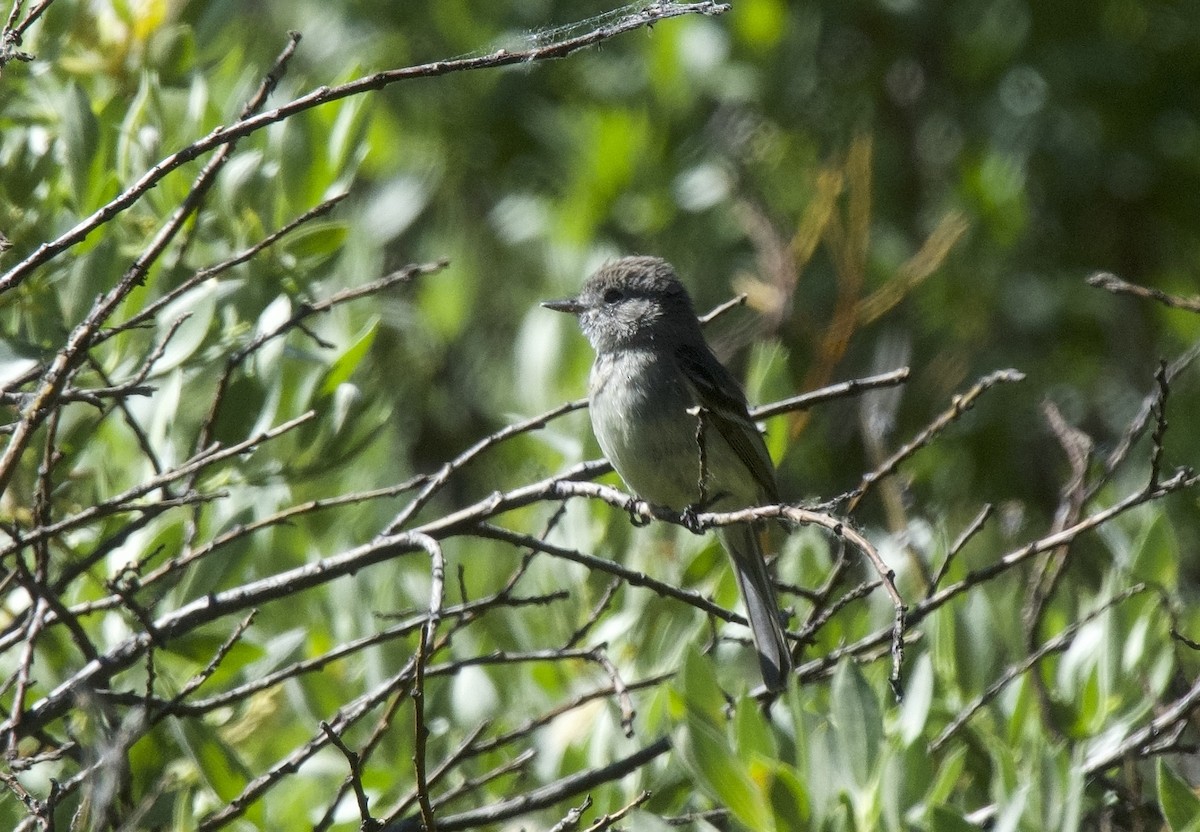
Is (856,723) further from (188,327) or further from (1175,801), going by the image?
(188,327)

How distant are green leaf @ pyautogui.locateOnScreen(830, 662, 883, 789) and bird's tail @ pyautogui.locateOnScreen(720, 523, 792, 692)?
39 centimetres

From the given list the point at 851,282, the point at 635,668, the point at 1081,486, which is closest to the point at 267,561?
the point at 635,668

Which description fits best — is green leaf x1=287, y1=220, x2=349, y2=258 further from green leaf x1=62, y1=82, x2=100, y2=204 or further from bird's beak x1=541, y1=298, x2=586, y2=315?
bird's beak x1=541, y1=298, x2=586, y2=315

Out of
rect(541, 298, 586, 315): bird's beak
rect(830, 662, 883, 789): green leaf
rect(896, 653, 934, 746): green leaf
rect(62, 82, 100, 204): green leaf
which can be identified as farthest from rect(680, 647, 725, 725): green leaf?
rect(541, 298, 586, 315): bird's beak

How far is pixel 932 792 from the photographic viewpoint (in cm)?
283

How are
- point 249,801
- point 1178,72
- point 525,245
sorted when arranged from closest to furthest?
point 249,801
point 525,245
point 1178,72

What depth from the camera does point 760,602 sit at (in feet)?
12.2

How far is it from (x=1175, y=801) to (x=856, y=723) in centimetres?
62

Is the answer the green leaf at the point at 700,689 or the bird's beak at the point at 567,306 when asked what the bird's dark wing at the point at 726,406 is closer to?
the bird's beak at the point at 567,306

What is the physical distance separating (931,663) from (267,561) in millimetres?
1761

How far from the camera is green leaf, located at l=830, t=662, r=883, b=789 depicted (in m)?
2.77

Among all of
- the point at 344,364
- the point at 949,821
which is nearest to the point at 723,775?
the point at 949,821

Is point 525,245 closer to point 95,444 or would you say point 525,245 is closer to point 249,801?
point 95,444

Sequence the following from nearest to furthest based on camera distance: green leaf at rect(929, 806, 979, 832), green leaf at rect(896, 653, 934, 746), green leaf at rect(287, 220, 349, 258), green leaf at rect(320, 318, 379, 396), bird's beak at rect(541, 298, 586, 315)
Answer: green leaf at rect(929, 806, 979, 832)
green leaf at rect(896, 653, 934, 746)
green leaf at rect(320, 318, 379, 396)
green leaf at rect(287, 220, 349, 258)
bird's beak at rect(541, 298, 586, 315)
